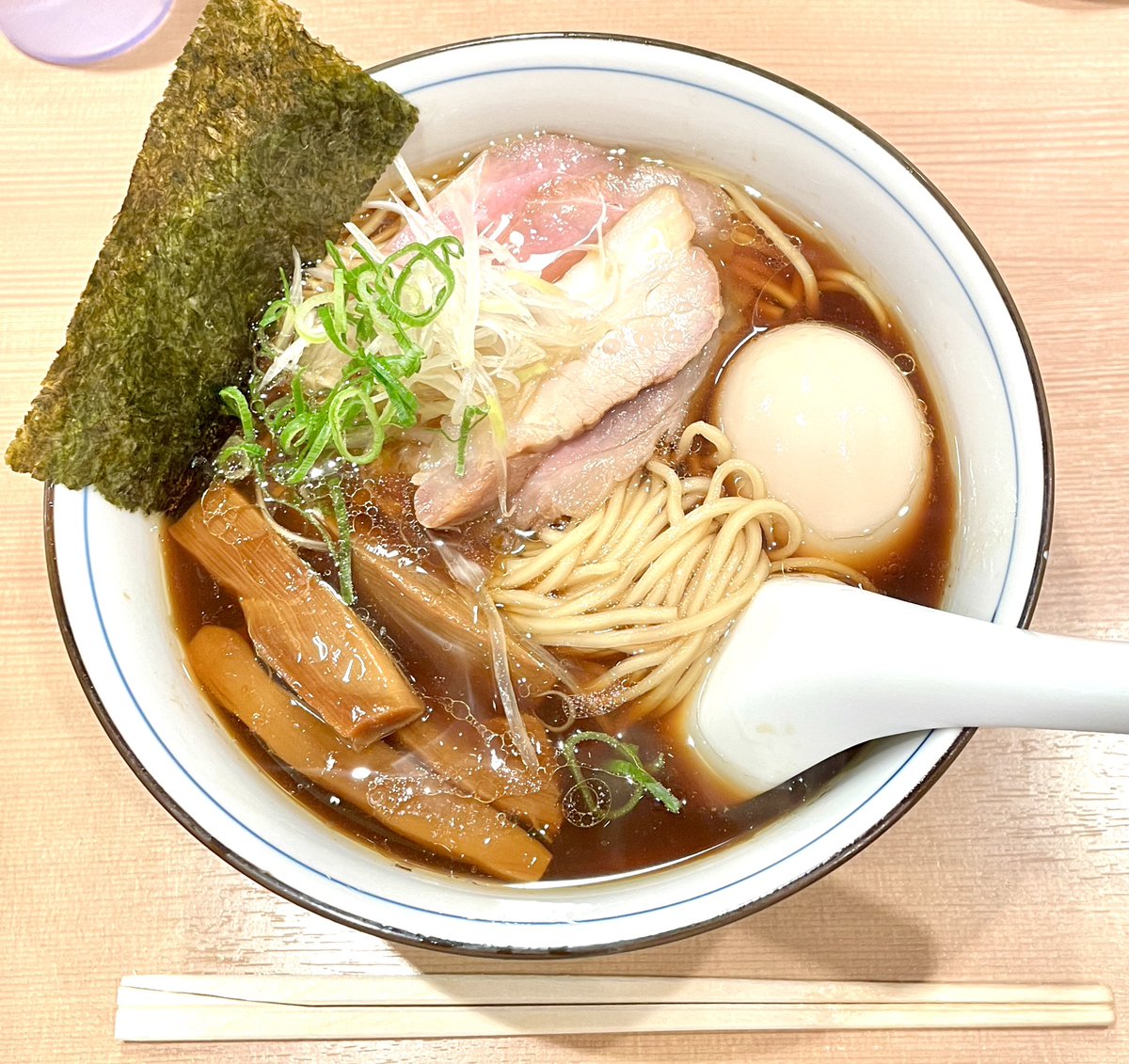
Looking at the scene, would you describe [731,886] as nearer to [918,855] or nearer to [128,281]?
[918,855]

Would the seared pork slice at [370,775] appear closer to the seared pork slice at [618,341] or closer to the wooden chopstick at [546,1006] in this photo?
the wooden chopstick at [546,1006]

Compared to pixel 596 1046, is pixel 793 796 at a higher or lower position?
higher

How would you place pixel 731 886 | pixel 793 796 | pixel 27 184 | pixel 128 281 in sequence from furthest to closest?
pixel 27 184 → pixel 793 796 → pixel 128 281 → pixel 731 886

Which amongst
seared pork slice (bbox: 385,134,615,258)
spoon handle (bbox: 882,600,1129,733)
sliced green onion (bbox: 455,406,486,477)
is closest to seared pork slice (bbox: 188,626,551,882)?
sliced green onion (bbox: 455,406,486,477)

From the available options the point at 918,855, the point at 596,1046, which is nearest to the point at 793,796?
the point at 918,855

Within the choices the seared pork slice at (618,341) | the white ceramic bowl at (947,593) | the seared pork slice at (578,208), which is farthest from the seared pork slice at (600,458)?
the white ceramic bowl at (947,593)
